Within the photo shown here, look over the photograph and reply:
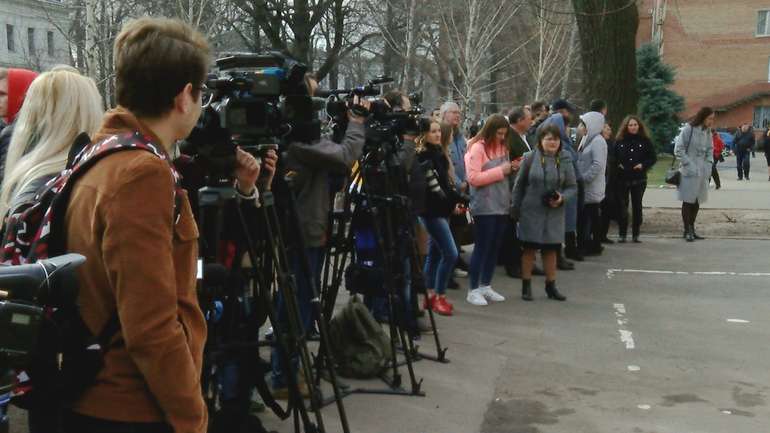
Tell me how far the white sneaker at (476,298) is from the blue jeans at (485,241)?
7 centimetres

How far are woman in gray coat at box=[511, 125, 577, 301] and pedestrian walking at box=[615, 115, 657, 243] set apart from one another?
3747 millimetres

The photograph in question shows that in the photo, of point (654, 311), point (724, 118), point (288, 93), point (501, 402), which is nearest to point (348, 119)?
point (288, 93)

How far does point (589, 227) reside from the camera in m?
10.9

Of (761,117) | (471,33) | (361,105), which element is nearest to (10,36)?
(471,33)

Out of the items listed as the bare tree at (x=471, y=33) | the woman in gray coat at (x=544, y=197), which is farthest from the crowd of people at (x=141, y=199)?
the bare tree at (x=471, y=33)

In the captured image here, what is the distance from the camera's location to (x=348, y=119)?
4.94m

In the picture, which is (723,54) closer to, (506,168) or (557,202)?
(557,202)

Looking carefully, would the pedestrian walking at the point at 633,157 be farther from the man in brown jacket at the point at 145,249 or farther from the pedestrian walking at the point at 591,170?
the man in brown jacket at the point at 145,249

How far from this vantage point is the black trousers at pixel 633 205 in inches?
464

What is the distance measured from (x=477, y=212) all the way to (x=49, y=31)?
3029 cm

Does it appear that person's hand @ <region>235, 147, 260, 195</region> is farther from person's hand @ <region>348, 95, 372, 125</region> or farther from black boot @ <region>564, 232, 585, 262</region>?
black boot @ <region>564, 232, 585, 262</region>

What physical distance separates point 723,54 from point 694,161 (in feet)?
172

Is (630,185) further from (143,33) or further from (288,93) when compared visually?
(143,33)

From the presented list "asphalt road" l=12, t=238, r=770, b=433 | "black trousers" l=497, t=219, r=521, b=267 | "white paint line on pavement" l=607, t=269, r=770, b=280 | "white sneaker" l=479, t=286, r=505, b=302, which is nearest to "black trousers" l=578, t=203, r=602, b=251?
"white paint line on pavement" l=607, t=269, r=770, b=280
